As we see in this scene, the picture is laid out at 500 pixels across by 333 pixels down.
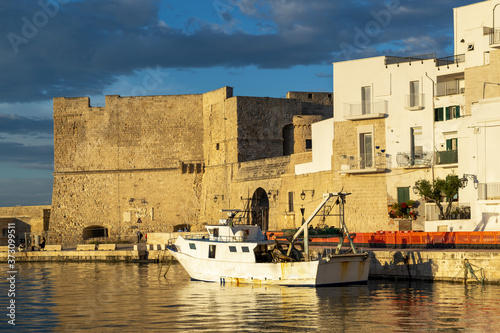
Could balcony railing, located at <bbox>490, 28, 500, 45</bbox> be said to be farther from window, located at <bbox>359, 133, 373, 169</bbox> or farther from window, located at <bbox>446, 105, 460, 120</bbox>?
window, located at <bbox>359, 133, 373, 169</bbox>

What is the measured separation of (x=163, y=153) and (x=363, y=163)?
1907cm

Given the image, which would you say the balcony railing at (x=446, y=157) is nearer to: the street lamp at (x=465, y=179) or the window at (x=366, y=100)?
the street lamp at (x=465, y=179)

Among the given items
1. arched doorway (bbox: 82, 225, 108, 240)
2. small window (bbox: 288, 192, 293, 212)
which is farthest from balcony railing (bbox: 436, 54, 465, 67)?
arched doorway (bbox: 82, 225, 108, 240)

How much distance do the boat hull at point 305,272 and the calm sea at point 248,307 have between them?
1.12 ft

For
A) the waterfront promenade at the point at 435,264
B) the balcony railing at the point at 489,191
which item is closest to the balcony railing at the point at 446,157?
the balcony railing at the point at 489,191

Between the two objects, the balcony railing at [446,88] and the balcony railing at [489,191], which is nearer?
the balcony railing at [489,191]

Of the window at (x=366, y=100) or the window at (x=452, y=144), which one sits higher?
the window at (x=366, y=100)

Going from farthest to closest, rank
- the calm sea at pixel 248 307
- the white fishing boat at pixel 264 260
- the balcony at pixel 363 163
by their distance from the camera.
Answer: the balcony at pixel 363 163, the white fishing boat at pixel 264 260, the calm sea at pixel 248 307

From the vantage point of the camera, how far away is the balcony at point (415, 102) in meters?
34.4

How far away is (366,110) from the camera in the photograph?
3588 cm

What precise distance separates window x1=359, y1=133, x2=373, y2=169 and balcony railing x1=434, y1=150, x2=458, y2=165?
10.8 ft

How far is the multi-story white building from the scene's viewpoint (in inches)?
1178

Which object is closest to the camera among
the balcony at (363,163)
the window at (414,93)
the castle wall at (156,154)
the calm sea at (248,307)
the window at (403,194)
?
the calm sea at (248,307)

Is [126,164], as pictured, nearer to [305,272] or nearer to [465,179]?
[465,179]
